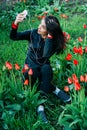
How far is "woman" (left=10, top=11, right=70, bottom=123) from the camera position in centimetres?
355

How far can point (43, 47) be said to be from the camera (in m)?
3.70

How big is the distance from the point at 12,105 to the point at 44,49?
687mm

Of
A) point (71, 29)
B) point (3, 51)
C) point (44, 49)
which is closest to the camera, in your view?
point (44, 49)

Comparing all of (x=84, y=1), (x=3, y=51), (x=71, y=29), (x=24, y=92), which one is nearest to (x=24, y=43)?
(x=3, y=51)

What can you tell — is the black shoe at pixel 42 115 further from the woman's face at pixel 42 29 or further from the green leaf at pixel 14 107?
the woman's face at pixel 42 29

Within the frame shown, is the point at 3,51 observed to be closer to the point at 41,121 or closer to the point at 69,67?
the point at 69,67

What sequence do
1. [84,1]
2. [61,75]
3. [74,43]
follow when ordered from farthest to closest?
[84,1]
[74,43]
[61,75]

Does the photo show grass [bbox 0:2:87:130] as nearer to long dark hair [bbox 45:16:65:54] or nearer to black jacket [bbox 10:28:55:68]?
black jacket [bbox 10:28:55:68]

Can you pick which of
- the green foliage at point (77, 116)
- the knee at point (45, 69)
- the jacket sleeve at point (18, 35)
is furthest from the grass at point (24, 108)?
the jacket sleeve at point (18, 35)

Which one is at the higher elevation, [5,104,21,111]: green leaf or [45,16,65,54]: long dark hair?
[45,16,65,54]: long dark hair

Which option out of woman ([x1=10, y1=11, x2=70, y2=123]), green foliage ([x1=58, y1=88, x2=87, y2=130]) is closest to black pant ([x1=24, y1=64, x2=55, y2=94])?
woman ([x1=10, y1=11, x2=70, y2=123])

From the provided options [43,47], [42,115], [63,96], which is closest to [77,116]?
[42,115]

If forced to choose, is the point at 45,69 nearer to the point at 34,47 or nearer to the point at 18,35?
the point at 34,47

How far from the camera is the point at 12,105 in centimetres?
337
